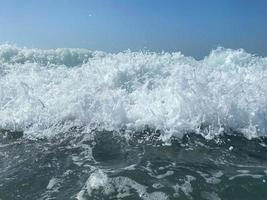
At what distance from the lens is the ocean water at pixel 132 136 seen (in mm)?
5719

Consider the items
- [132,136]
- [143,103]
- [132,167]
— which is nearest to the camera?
[132,167]

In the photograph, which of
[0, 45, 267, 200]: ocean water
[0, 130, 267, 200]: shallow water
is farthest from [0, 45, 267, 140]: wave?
[0, 130, 267, 200]: shallow water

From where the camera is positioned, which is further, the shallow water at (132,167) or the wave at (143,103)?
the wave at (143,103)

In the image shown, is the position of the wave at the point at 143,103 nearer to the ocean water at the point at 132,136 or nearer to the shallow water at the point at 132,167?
the ocean water at the point at 132,136

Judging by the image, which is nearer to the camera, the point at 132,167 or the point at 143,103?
the point at 132,167

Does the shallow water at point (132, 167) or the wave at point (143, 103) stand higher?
the wave at point (143, 103)

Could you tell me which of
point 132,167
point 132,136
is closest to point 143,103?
point 132,136

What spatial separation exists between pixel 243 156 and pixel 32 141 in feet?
13.4

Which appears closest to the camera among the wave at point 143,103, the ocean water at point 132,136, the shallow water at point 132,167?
the shallow water at point 132,167

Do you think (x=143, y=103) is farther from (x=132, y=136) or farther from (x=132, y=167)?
(x=132, y=167)

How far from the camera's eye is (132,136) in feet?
27.1

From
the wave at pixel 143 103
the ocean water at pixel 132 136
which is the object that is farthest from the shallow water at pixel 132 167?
the wave at pixel 143 103

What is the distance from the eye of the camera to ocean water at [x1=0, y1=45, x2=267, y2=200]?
5.72 m

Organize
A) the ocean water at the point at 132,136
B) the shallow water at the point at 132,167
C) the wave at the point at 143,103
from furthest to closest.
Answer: the wave at the point at 143,103, the ocean water at the point at 132,136, the shallow water at the point at 132,167
